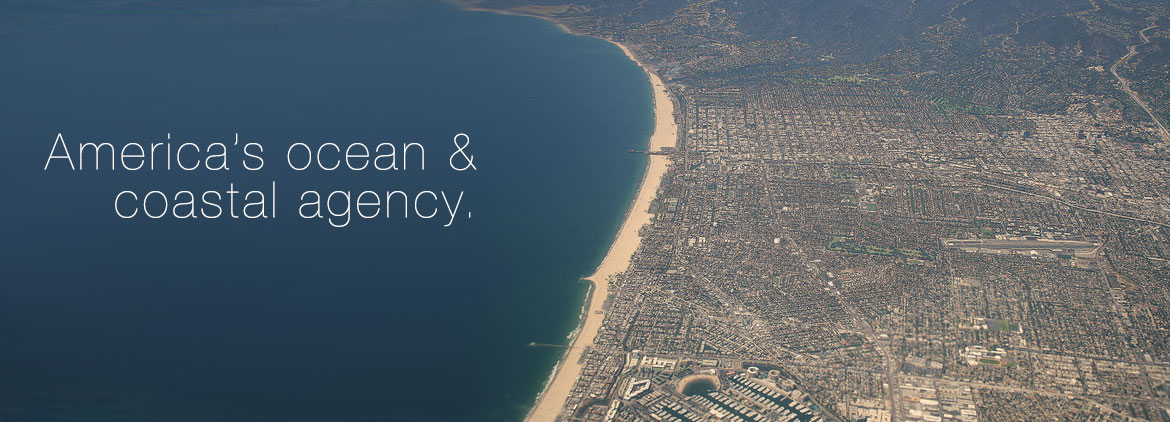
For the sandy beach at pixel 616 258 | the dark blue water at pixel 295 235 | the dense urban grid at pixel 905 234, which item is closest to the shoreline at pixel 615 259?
the sandy beach at pixel 616 258

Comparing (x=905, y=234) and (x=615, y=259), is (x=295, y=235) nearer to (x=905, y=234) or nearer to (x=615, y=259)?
(x=615, y=259)

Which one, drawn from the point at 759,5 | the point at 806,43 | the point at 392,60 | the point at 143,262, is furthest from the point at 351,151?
the point at 759,5

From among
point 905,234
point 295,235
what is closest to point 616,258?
point 905,234

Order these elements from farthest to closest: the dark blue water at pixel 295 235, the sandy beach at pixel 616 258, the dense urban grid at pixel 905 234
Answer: the dark blue water at pixel 295 235
the dense urban grid at pixel 905 234
the sandy beach at pixel 616 258

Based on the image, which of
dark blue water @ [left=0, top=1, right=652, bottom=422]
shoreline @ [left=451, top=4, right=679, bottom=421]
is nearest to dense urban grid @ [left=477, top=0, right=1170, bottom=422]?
shoreline @ [left=451, top=4, right=679, bottom=421]

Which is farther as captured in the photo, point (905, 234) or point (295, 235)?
point (905, 234)

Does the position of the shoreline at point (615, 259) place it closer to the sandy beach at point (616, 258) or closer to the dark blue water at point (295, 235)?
the sandy beach at point (616, 258)

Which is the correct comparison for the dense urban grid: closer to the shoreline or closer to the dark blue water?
the shoreline
